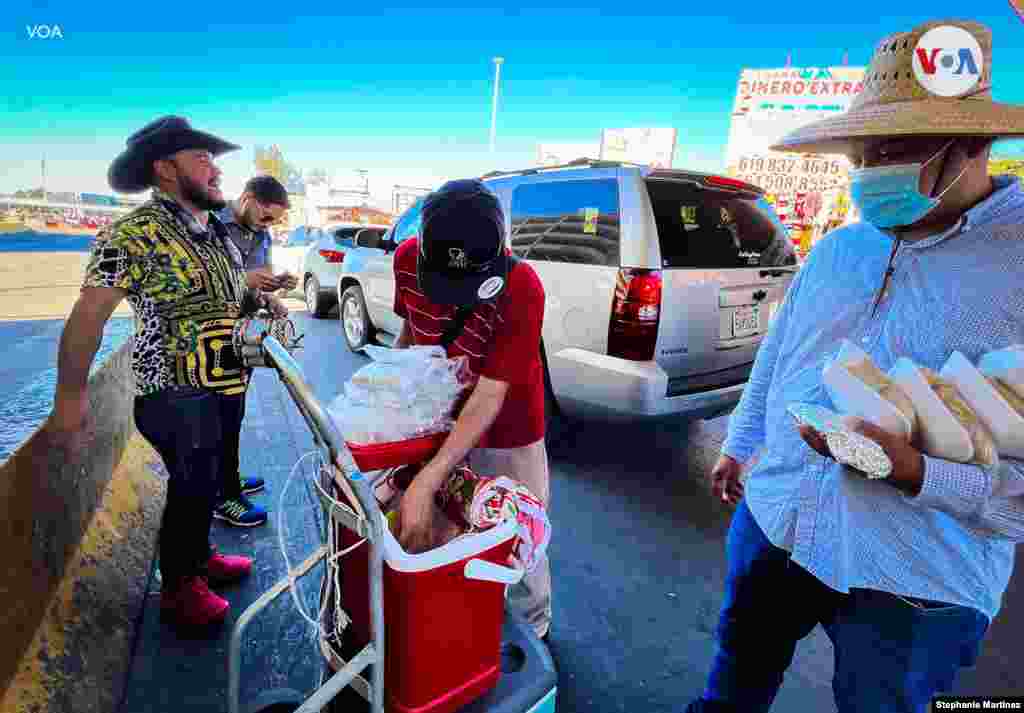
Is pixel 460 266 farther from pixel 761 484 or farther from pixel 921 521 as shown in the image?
pixel 921 521

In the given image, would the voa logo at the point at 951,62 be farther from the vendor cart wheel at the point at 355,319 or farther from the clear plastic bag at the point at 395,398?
the vendor cart wheel at the point at 355,319

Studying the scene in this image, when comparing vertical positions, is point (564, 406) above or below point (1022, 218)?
below

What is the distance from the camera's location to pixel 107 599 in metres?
2.16

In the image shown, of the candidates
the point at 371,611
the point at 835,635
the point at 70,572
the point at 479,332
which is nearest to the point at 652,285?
the point at 479,332

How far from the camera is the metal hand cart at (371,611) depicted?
1.11 m

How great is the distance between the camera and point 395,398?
1.33m

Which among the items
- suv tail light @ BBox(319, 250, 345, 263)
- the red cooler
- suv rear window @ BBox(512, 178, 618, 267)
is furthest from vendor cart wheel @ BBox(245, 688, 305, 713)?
suv tail light @ BBox(319, 250, 345, 263)

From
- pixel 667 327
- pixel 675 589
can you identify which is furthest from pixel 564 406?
pixel 675 589

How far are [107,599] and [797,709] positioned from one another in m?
2.75

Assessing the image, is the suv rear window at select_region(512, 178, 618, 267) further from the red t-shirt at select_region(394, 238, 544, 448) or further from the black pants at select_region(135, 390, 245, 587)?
the black pants at select_region(135, 390, 245, 587)

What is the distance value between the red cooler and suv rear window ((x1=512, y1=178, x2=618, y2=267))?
252cm

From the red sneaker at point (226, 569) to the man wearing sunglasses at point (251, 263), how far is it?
41cm

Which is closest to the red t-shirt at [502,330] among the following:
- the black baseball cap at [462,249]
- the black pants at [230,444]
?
the black baseball cap at [462,249]

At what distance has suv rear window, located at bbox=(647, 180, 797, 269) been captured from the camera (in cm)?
342
